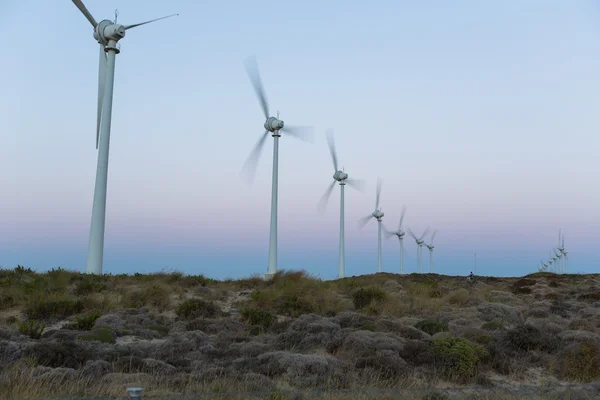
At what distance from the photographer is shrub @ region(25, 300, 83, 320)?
62.0ft

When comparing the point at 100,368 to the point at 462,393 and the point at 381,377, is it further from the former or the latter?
the point at 462,393

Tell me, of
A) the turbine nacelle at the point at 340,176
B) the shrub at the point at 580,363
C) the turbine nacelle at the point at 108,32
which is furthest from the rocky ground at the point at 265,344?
the turbine nacelle at the point at 340,176

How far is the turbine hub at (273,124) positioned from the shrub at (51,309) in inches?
1134

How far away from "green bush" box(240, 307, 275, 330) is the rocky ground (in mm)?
50

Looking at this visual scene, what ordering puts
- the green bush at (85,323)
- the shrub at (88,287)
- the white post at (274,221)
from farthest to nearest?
1. the white post at (274,221)
2. the shrub at (88,287)
3. the green bush at (85,323)

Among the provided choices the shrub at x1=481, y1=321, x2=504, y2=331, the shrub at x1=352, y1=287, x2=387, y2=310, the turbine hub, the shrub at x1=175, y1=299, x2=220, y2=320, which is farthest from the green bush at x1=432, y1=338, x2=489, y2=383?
the turbine hub

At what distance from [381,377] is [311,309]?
1055 centimetres

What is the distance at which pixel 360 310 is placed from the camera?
23.0 metres

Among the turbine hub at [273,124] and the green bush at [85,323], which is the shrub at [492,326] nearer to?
the green bush at [85,323]

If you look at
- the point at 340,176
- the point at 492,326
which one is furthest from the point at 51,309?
the point at 340,176

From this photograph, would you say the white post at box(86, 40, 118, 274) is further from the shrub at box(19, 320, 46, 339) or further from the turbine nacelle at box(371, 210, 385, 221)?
the turbine nacelle at box(371, 210, 385, 221)

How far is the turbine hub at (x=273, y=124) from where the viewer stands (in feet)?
151

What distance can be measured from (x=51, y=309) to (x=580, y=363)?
680 inches

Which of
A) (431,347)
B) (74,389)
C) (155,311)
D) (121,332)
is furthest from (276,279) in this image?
(74,389)
